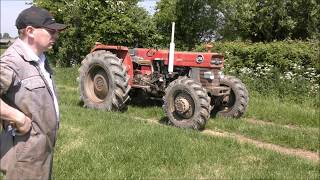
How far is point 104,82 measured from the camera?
1198 cm

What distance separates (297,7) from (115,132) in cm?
1435

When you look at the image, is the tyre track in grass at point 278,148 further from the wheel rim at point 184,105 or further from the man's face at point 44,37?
the man's face at point 44,37

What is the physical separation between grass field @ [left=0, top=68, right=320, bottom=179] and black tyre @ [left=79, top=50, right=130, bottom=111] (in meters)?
0.69

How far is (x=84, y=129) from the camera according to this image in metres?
8.92

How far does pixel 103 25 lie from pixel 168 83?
1149cm

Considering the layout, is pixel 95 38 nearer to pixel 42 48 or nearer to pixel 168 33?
pixel 168 33

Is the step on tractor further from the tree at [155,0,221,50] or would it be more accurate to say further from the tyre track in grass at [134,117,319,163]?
the tree at [155,0,221,50]

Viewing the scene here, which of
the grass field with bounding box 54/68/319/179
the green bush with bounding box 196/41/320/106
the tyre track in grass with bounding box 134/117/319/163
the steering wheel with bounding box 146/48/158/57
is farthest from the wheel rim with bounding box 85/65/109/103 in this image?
the green bush with bounding box 196/41/320/106

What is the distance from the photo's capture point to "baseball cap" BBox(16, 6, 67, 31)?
3850 millimetres

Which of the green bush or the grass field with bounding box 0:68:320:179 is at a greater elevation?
the green bush

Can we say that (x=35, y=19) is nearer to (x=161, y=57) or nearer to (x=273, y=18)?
(x=161, y=57)

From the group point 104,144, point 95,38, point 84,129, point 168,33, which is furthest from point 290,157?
point 168,33

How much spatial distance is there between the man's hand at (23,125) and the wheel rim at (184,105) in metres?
6.36

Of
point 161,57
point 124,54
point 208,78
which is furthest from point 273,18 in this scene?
point 208,78
